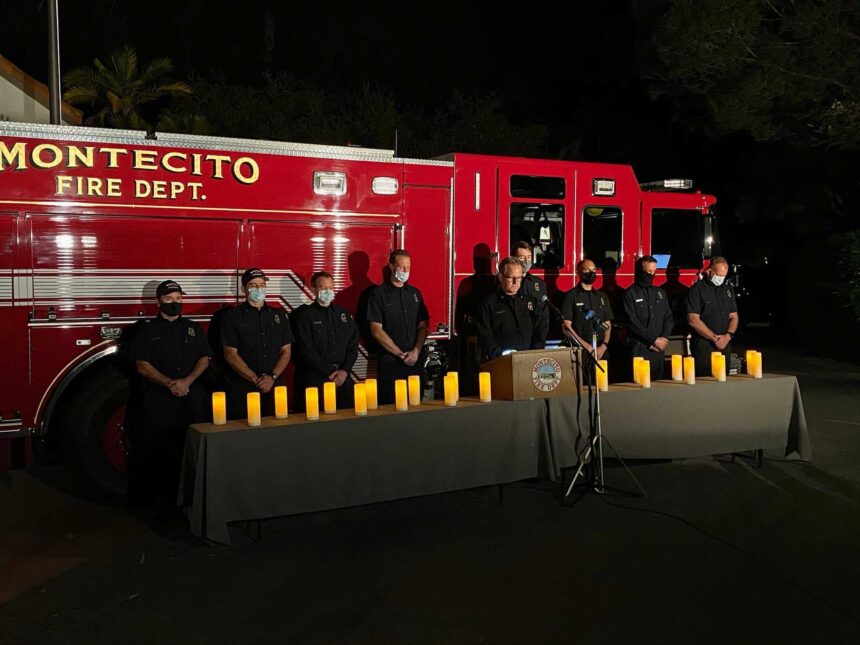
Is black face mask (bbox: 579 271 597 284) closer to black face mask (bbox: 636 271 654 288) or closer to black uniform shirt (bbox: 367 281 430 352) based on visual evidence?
black face mask (bbox: 636 271 654 288)

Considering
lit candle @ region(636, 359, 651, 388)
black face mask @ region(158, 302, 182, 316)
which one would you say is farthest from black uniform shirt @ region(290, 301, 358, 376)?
lit candle @ region(636, 359, 651, 388)

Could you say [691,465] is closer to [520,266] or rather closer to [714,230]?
[520,266]

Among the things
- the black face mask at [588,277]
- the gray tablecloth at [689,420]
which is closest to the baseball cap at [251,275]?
the gray tablecloth at [689,420]

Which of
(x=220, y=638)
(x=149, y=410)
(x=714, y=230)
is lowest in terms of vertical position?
(x=220, y=638)

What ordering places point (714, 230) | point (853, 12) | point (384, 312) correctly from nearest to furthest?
point (384, 312)
point (714, 230)
point (853, 12)

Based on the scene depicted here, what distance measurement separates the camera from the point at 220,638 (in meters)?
4.49

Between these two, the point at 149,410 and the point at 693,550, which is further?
the point at 149,410

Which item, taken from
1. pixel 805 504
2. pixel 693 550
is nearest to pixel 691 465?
pixel 805 504

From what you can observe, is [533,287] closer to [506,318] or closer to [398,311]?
[506,318]

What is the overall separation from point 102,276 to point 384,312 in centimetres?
237

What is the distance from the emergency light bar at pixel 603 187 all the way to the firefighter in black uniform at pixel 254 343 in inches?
158

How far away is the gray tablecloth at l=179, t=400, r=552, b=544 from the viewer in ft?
18.1

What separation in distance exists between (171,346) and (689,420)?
421 centimetres

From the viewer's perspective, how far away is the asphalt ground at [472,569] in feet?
15.1
